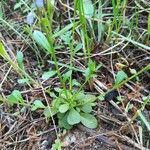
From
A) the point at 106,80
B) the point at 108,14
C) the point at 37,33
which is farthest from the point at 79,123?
the point at 108,14

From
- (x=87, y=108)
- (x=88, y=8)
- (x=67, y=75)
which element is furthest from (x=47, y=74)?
(x=88, y=8)

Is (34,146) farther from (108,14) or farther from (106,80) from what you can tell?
(108,14)

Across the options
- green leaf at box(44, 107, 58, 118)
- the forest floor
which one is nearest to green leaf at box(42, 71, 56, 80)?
the forest floor

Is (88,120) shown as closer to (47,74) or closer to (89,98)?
(89,98)

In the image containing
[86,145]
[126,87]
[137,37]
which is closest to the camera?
[86,145]

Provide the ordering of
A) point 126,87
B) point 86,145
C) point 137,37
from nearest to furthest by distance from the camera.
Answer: point 86,145 < point 126,87 < point 137,37

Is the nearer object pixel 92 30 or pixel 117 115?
pixel 117 115

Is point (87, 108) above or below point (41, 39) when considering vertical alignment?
below

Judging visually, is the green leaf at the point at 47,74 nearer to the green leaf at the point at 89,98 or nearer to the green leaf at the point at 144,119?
the green leaf at the point at 89,98
